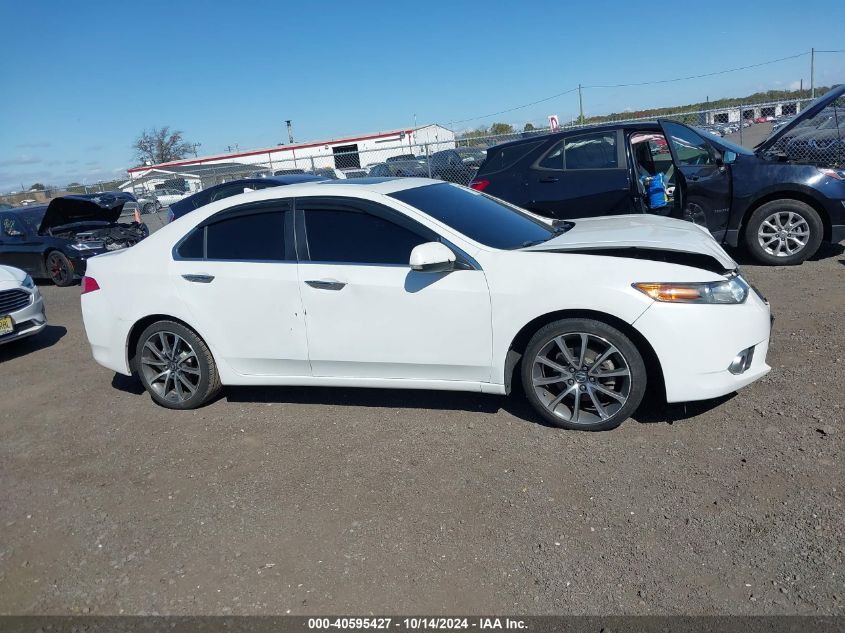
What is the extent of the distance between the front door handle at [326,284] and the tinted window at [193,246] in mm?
1010

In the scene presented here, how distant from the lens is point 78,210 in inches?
470

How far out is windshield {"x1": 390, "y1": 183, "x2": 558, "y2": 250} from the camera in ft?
14.8

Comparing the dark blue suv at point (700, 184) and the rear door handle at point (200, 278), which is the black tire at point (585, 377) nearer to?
the rear door handle at point (200, 278)

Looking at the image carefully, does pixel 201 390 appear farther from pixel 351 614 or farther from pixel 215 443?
pixel 351 614

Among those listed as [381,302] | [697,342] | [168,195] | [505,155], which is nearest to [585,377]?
[697,342]

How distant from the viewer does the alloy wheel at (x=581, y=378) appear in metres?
4.00

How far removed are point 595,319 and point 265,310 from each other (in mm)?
2193

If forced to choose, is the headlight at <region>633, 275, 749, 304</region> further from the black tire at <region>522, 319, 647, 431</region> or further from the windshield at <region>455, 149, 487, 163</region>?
the windshield at <region>455, 149, 487, 163</region>

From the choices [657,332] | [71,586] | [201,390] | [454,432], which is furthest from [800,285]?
[71,586]

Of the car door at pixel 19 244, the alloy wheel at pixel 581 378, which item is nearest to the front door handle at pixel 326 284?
the alloy wheel at pixel 581 378

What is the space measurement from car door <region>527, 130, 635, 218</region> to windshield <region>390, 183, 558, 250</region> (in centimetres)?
283

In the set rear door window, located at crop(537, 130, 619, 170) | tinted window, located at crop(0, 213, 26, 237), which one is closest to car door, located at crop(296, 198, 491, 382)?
rear door window, located at crop(537, 130, 619, 170)

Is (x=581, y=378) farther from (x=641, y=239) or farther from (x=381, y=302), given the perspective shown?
(x=381, y=302)

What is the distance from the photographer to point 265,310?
4.68 m
